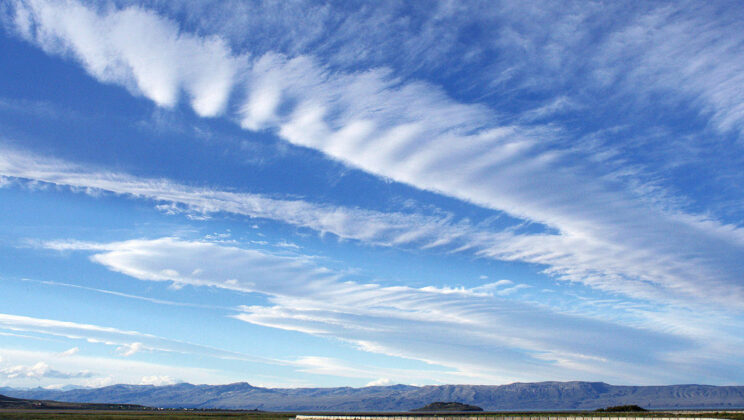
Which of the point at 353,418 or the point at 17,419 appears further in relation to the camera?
the point at 17,419

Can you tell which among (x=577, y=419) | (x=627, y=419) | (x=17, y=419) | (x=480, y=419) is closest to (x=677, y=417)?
(x=627, y=419)

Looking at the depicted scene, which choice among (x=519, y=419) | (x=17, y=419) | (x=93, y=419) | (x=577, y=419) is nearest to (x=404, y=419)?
(x=519, y=419)

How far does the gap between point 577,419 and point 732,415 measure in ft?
84.8

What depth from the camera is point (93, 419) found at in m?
159

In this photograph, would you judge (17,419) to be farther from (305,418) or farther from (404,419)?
(404,419)

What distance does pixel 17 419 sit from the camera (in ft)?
488

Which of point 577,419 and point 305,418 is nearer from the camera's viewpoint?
point 577,419

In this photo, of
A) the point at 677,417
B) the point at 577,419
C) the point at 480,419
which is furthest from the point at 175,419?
the point at 677,417

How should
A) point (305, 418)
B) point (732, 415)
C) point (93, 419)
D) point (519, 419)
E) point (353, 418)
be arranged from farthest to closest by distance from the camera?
point (93, 419) < point (305, 418) < point (353, 418) < point (519, 419) < point (732, 415)

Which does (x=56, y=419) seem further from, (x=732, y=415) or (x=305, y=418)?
(x=732, y=415)

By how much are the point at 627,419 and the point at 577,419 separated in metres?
9.37

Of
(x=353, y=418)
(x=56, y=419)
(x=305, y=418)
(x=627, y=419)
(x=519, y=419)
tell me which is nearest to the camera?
(x=627, y=419)

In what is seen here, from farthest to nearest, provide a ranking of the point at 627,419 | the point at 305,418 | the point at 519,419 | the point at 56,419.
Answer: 1. the point at 56,419
2. the point at 305,418
3. the point at 519,419
4. the point at 627,419

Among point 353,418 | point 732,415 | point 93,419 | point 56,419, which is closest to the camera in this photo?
point 732,415
